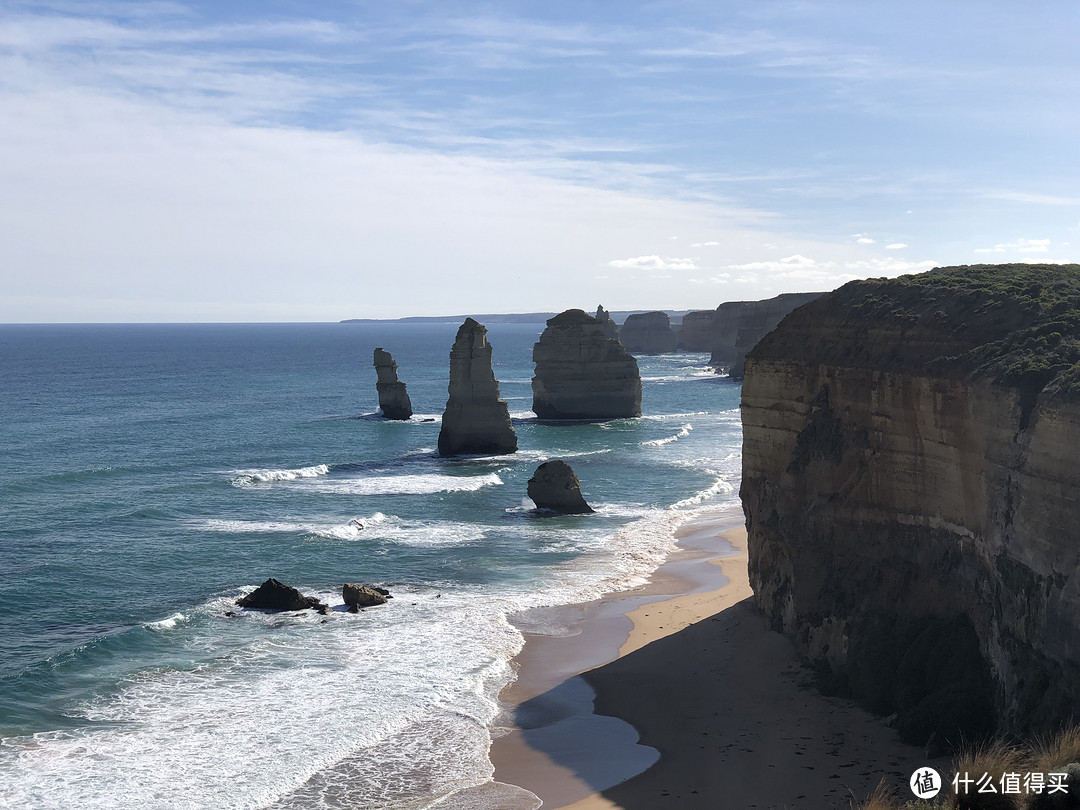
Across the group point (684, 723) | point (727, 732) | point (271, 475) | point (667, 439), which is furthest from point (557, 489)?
point (667, 439)

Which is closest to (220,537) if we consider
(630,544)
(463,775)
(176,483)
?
(176,483)

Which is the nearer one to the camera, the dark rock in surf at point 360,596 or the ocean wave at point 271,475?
the dark rock in surf at point 360,596

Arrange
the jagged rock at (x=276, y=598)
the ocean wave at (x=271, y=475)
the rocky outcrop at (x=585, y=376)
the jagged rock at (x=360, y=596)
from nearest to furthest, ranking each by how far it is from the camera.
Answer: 1. the jagged rock at (x=276, y=598)
2. the jagged rock at (x=360, y=596)
3. the ocean wave at (x=271, y=475)
4. the rocky outcrop at (x=585, y=376)

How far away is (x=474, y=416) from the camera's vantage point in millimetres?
62344

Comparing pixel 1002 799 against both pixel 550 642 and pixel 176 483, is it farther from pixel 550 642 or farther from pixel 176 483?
pixel 176 483

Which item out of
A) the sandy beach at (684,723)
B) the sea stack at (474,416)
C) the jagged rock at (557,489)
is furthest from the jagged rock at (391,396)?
the sandy beach at (684,723)

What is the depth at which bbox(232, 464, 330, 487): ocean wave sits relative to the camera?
5225 cm

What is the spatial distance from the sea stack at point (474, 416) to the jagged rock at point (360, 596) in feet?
101

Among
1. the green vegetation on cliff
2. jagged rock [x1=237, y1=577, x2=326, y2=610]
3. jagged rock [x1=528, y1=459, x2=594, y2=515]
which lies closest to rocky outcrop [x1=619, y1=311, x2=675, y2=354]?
jagged rock [x1=528, y1=459, x2=594, y2=515]

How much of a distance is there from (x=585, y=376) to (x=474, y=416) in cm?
1935

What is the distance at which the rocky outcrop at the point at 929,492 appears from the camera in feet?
54.7

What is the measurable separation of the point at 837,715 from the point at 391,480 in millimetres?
35621

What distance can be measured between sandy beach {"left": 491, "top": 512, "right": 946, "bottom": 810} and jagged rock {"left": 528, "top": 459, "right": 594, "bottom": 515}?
551 inches

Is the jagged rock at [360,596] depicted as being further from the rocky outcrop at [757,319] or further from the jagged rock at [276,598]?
the rocky outcrop at [757,319]
